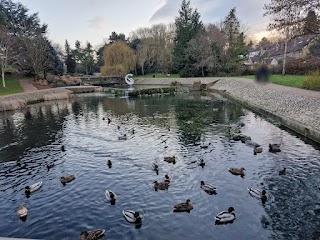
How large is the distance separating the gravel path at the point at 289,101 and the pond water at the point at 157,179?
5.69 feet

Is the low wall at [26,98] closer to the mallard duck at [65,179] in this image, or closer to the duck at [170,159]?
the mallard duck at [65,179]

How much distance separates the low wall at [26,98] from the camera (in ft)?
117

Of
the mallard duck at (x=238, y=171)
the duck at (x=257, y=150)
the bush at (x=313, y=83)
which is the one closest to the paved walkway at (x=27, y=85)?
the bush at (x=313, y=83)

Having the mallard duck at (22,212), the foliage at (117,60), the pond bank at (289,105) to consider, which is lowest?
the mallard duck at (22,212)

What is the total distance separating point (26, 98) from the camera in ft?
136

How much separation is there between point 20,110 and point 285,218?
113 feet

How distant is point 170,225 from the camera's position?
28.6ft

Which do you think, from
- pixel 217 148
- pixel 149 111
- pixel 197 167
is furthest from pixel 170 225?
pixel 149 111

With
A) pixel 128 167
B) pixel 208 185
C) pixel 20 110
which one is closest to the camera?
pixel 208 185

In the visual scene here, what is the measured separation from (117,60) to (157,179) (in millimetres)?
67912

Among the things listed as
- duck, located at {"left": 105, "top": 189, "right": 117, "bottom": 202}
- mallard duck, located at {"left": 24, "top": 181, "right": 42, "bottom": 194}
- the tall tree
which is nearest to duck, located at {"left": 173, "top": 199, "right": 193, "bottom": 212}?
duck, located at {"left": 105, "top": 189, "right": 117, "bottom": 202}

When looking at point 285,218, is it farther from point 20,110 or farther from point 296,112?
point 20,110

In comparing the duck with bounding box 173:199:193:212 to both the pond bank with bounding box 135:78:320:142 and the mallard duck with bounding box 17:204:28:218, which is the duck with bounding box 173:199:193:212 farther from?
the pond bank with bounding box 135:78:320:142

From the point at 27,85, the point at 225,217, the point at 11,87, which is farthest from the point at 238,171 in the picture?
the point at 27,85
